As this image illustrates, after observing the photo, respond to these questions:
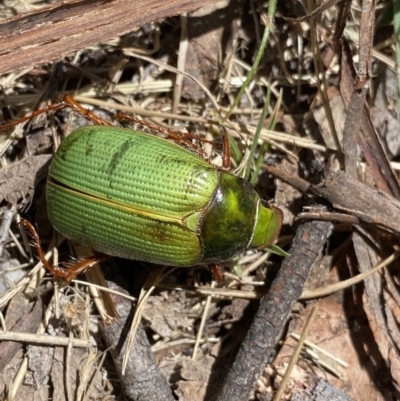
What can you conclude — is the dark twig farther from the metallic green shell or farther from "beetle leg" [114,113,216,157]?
"beetle leg" [114,113,216,157]

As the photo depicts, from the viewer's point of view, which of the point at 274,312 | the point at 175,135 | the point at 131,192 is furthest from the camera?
the point at 175,135

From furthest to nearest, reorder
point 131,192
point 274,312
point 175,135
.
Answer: point 175,135 < point 274,312 < point 131,192

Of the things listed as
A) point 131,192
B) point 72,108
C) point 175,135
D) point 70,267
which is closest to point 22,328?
point 70,267

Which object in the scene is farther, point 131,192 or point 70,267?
point 70,267

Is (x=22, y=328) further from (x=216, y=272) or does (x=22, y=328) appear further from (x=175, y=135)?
(x=175, y=135)

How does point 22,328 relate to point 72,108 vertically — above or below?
below

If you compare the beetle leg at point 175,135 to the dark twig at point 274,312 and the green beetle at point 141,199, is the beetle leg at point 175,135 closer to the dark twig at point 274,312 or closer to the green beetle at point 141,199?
the green beetle at point 141,199

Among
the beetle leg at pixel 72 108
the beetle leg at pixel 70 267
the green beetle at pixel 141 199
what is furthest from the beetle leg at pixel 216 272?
the beetle leg at pixel 72 108
